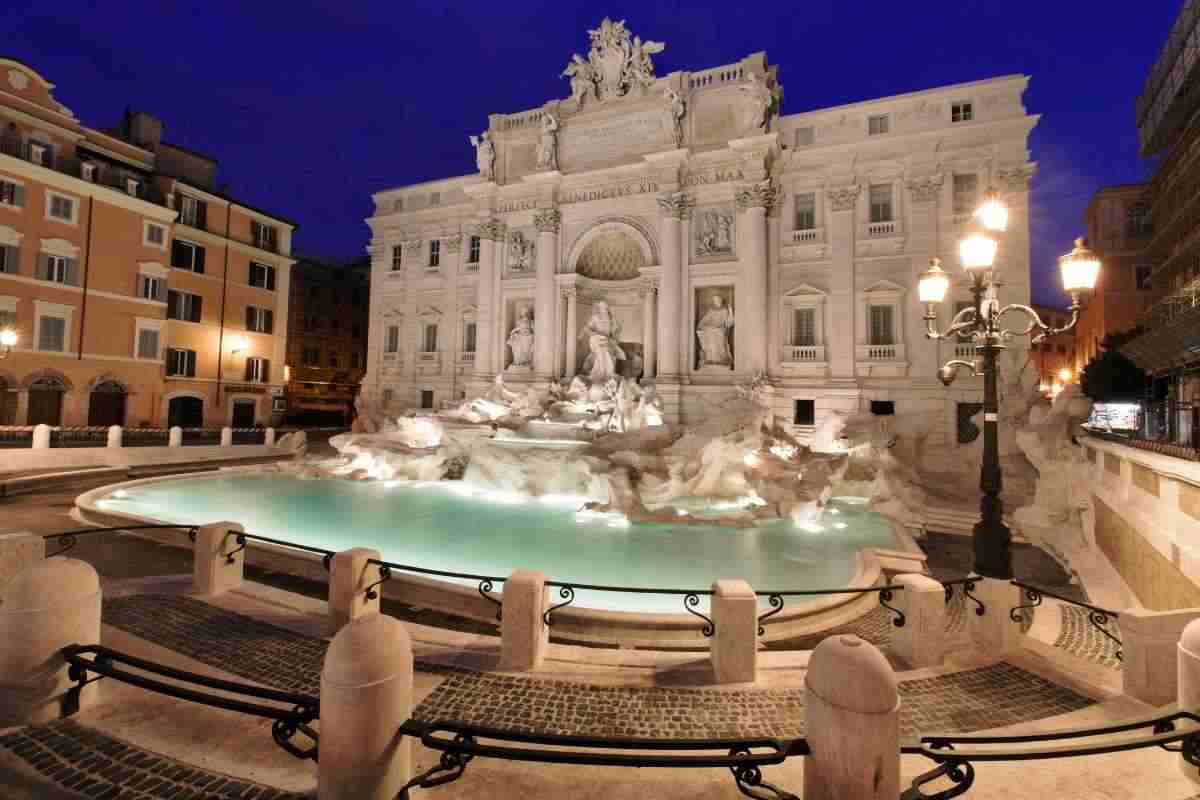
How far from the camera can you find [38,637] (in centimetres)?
340

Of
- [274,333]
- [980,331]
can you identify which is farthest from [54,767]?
[274,333]

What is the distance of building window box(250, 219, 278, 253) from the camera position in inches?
1131

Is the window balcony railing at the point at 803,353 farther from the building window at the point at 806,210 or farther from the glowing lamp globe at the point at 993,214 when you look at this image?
the glowing lamp globe at the point at 993,214

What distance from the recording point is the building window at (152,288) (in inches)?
924

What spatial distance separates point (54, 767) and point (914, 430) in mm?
20711

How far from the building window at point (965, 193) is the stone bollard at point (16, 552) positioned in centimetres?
2420

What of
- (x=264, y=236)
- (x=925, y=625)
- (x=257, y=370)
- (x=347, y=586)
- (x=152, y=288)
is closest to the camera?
(x=925, y=625)

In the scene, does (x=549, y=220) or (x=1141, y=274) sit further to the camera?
(x=1141, y=274)

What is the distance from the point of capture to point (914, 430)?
18.2 m

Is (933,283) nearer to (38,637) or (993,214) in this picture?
(993,214)

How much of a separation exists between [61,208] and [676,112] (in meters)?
24.9

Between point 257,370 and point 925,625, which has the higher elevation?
point 257,370

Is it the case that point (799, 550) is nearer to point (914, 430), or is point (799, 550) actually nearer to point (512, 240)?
point (914, 430)

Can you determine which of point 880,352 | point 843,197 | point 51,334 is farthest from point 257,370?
point 880,352
